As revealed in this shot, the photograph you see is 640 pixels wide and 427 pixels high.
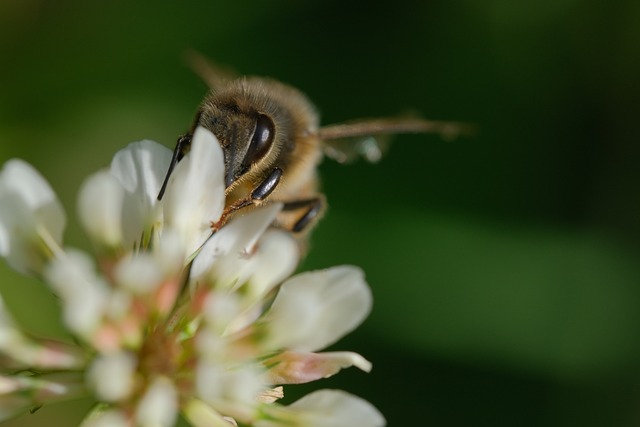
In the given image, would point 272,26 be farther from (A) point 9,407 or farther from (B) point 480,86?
(A) point 9,407

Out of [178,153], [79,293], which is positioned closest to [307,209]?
[178,153]

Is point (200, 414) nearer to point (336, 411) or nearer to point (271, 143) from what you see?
point (336, 411)

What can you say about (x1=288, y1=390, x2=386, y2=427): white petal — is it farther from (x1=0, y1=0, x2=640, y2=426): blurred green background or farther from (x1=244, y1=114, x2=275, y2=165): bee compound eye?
(x1=0, y1=0, x2=640, y2=426): blurred green background

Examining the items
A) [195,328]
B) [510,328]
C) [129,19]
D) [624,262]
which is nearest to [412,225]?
[510,328]

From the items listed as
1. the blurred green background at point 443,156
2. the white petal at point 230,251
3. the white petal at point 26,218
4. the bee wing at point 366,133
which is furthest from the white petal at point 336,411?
the blurred green background at point 443,156

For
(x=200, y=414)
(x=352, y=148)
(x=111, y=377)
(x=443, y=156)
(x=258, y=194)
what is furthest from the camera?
(x=443, y=156)

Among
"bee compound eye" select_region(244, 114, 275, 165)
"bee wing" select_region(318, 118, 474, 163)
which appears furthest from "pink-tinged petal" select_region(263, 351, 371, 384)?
"bee wing" select_region(318, 118, 474, 163)
